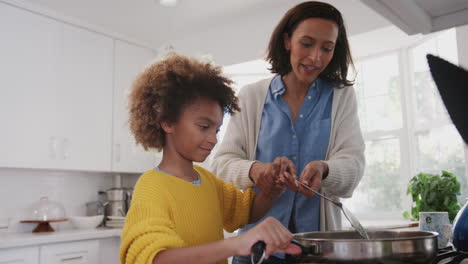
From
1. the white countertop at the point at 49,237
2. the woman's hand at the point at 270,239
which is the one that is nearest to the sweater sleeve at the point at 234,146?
the woman's hand at the point at 270,239

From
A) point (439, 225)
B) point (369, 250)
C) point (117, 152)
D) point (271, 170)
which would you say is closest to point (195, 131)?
point (271, 170)

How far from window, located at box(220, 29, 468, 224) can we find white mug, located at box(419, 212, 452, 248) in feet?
7.00

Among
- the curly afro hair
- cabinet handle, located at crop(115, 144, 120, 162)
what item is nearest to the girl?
the curly afro hair

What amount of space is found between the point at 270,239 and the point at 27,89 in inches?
117

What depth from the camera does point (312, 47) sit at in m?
1.22

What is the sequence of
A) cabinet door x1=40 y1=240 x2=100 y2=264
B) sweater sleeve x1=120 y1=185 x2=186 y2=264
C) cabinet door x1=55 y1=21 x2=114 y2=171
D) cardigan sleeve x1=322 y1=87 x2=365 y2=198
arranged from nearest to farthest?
sweater sleeve x1=120 y1=185 x2=186 y2=264
cardigan sleeve x1=322 y1=87 x2=365 y2=198
cabinet door x1=40 y1=240 x2=100 y2=264
cabinet door x1=55 y1=21 x2=114 y2=171

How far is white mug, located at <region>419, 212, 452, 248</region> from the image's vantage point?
3.62ft

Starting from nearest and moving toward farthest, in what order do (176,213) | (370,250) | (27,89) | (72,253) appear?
(370,250) → (176,213) → (72,253) → (27,89)

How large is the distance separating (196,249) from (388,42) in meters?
2.96

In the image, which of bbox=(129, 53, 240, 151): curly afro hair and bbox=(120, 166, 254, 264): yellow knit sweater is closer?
bbox=(120, 166, 254, 264): yellow knit sweater

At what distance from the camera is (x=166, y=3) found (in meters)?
3.30

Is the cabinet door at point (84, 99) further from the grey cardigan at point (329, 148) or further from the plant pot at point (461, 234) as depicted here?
the plant pot at point (461, 234)

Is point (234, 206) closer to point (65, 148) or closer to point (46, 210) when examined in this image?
point (65, 148)

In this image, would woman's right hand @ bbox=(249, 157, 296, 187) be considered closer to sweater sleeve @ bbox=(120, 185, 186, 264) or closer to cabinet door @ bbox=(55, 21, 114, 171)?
sweater sleeve @ bbox=(120, 185, 186, 264)
